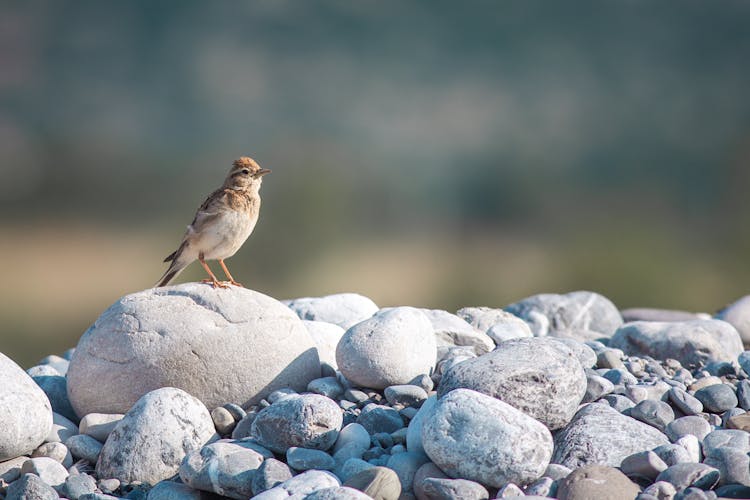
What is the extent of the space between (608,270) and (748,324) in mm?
12339

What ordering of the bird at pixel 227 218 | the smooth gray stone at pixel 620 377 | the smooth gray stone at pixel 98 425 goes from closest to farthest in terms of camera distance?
the smooth gray stone at pixel 98 425, the smooth gray stone at pixel 620 377, the bird at pixel 227 218

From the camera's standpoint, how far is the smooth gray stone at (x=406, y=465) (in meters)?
5.29

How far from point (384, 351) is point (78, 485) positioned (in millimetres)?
2236

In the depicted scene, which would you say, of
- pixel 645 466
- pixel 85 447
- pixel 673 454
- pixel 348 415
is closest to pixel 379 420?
pixel 348 415

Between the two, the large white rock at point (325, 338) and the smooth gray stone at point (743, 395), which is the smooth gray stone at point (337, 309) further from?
the smooth gray stone at point (743, 395)

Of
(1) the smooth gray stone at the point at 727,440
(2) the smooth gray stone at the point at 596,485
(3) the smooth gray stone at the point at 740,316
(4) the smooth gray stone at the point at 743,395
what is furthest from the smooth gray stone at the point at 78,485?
(3) the smooth gray stone at the point at 740,316

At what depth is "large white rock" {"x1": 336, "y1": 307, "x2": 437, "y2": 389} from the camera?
6410 millimetres

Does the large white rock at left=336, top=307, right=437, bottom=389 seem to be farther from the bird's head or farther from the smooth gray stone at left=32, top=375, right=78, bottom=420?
the smooth gray stone at left=32, top=375, right=78, bottom=420

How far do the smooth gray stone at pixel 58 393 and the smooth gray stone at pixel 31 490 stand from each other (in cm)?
149

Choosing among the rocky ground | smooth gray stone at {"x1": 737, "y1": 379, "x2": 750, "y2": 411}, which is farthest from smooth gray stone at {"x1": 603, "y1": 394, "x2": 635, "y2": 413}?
smooth gray stone at {"x1": 737, "y1": 379, "x2": 750, "y2": 411}

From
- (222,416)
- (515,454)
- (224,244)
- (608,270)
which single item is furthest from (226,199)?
(608,270)

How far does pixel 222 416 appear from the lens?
6176mm

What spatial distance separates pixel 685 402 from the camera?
246 inches

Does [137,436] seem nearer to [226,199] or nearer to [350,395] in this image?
[350,395]
